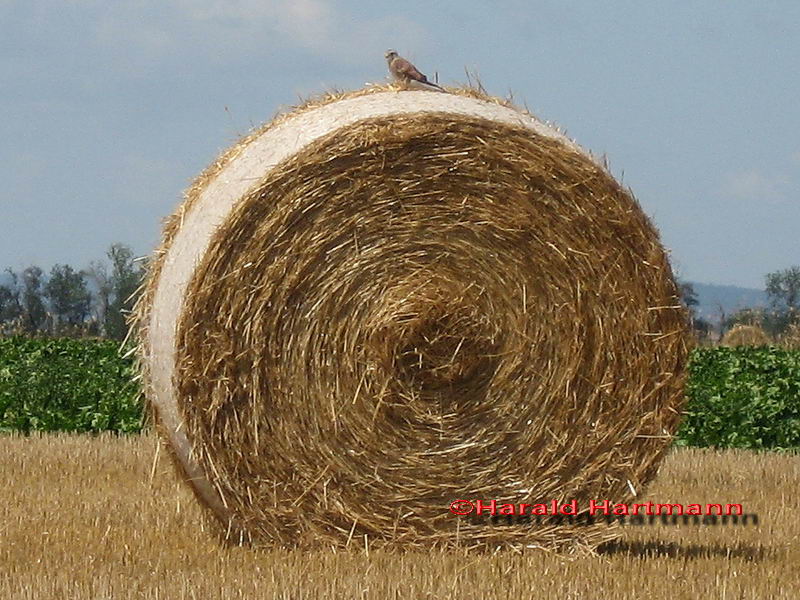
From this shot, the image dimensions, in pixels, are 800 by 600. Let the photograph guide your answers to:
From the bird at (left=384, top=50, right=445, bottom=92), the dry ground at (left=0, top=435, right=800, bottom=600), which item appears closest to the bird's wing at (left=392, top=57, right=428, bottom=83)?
the bird at (left=384, top=50, right=445, bottom=92)

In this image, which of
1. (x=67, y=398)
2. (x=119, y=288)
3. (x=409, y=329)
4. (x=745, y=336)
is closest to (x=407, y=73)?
(x=409, y=329)

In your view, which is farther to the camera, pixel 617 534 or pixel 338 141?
pixel 617 534

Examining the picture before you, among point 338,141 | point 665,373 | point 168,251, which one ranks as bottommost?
point 665,373

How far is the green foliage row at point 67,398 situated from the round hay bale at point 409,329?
697 centimetres

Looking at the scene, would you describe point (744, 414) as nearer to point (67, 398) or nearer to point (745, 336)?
point (67, 398)

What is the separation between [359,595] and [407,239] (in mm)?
1864

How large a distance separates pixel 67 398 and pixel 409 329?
8.58m

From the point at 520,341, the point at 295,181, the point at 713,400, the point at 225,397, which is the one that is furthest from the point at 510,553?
the point at 713,400

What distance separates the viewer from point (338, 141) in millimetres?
6754

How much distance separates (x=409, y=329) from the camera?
6.86 m

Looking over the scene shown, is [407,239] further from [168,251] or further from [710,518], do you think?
[710,518]

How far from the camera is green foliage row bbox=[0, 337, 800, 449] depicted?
545 inches

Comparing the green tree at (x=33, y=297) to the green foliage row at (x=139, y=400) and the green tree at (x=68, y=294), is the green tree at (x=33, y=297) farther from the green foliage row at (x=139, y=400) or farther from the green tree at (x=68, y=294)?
the green foliage row at (x=139, y=400)

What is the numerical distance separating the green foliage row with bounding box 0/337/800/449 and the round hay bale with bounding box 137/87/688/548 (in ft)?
21.0
